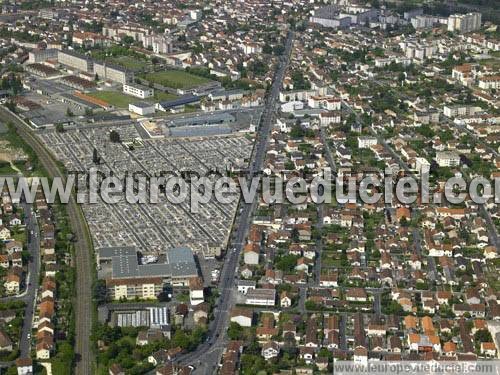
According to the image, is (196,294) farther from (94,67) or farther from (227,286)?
(94,67)

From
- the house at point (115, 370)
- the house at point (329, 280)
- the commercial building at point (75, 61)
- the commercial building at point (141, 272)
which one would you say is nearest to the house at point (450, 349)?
the house at point (329, 280)

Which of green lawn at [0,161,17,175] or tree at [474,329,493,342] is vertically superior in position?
tree at [474,329,493,342]

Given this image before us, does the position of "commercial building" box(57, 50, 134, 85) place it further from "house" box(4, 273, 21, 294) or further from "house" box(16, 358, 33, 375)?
"house" box(16, 358, 33, 375)

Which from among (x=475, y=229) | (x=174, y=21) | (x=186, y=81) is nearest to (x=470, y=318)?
(x=475, y=229)

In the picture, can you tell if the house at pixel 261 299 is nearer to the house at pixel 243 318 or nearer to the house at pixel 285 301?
the house at pixel 285 301

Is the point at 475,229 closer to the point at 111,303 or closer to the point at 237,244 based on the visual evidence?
the point at 237,244

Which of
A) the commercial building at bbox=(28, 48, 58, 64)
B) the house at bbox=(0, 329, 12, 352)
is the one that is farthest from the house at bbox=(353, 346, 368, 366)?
the commercial building at bbox=(28, 48, 58, 64)
